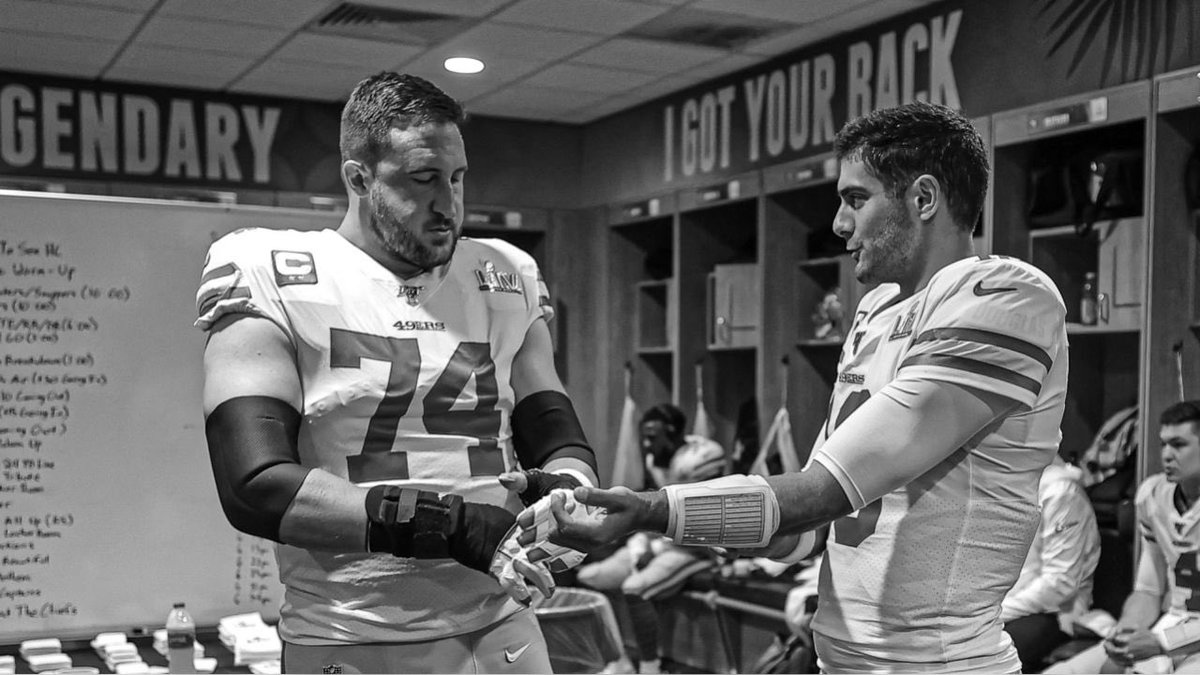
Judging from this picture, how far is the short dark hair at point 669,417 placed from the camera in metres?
6.32

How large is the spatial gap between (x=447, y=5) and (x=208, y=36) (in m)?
1.24

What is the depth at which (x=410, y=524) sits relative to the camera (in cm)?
161

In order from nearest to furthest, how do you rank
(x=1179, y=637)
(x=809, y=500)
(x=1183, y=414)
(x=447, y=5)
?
(x=809, y=500), (x=1179, y=637), (x=1183, y=414), (x=447, y=5)

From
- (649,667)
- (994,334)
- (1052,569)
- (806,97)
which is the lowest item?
(649,667)

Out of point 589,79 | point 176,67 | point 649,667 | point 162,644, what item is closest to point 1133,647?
point 649,667

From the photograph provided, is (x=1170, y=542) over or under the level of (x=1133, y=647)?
over

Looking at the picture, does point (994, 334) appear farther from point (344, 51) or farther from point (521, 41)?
point (344, 51)

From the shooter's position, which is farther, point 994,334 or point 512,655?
point 512,655

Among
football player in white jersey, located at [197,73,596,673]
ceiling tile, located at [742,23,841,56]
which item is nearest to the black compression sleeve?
football player in white jersey, located at [197,73,596,673]

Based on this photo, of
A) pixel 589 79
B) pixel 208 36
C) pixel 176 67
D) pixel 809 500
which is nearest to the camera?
pixel 809 500

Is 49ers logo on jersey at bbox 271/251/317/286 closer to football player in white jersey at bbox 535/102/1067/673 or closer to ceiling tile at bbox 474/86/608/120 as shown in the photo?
football player in white jersey at bbox 535/102/1067/673

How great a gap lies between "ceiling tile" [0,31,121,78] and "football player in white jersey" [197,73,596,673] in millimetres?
4414

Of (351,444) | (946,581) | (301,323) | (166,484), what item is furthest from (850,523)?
(166,484)

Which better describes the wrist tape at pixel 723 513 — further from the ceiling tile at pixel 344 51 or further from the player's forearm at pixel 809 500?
the ceiling tile at pixel 344 51
